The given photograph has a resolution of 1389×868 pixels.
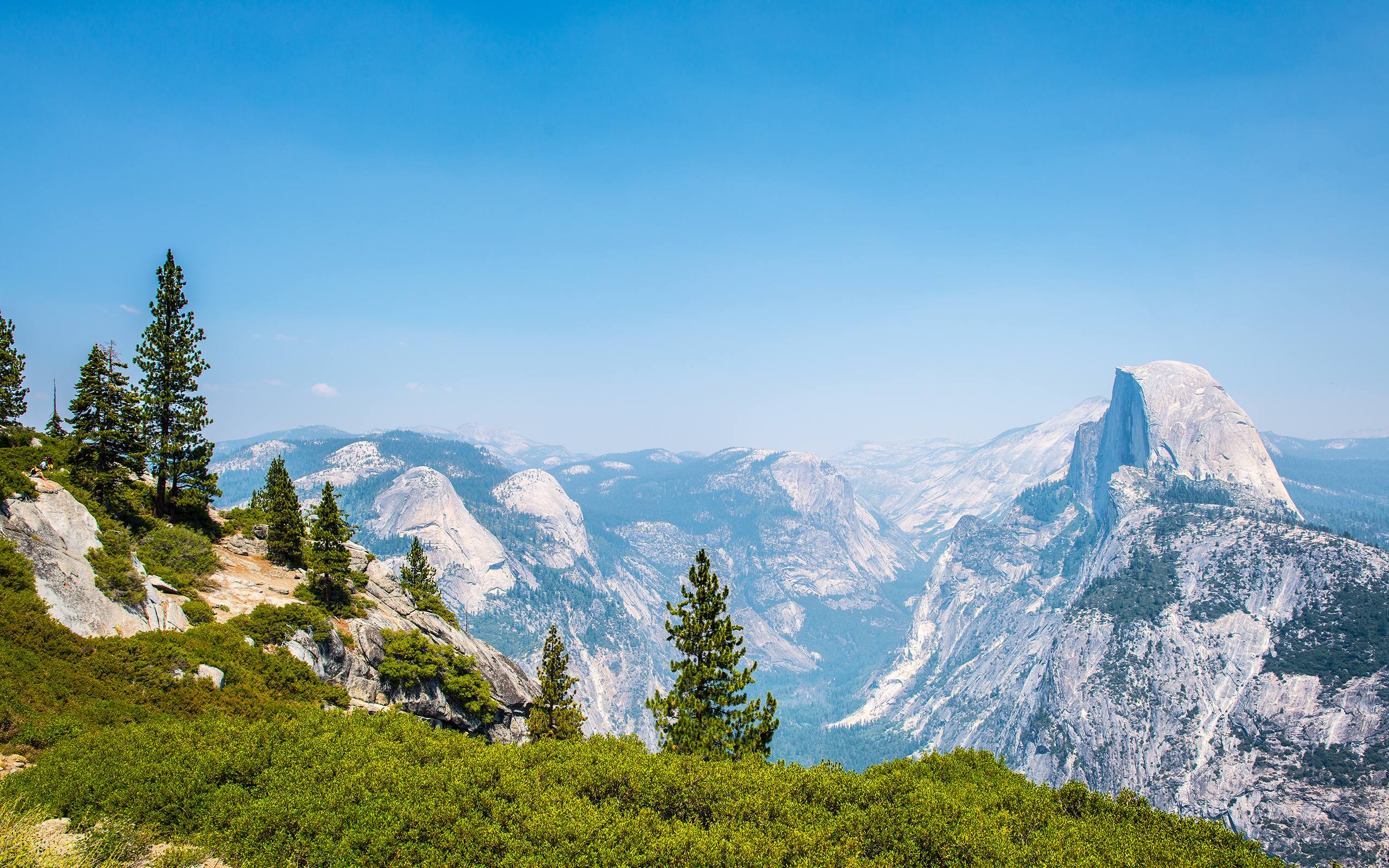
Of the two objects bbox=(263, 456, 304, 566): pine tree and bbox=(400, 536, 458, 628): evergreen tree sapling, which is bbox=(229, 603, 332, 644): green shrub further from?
bbox=(400, 536, 458, 628): evergreen tree sapling

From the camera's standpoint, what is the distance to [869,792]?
1002 inches

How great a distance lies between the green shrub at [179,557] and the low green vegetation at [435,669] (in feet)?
40.2

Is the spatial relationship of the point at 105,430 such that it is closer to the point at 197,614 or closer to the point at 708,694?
the point at 197,614

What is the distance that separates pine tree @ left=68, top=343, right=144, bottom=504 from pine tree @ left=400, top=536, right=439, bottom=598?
89.8 ft

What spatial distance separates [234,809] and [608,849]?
11.5 metres

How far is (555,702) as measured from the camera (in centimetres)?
6019

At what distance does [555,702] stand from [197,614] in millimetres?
34278

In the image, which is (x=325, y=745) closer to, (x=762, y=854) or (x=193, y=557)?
(x=762, y=854)

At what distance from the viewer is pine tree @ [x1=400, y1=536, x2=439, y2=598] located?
2559 inches

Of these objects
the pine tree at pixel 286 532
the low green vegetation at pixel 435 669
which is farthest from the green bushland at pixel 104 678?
the pine tree at pixel 286 532

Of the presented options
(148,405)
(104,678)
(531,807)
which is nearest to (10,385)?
(148,405)

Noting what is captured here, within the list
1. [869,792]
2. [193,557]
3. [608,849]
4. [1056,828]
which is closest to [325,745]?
[608,849]

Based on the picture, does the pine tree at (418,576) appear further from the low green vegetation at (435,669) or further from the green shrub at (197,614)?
the green shrub at (197,614)

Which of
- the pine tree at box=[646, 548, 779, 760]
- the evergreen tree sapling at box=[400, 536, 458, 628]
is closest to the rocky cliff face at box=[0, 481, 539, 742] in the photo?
the evergreen tree sapling at box=[400, 536, 458, 628]
